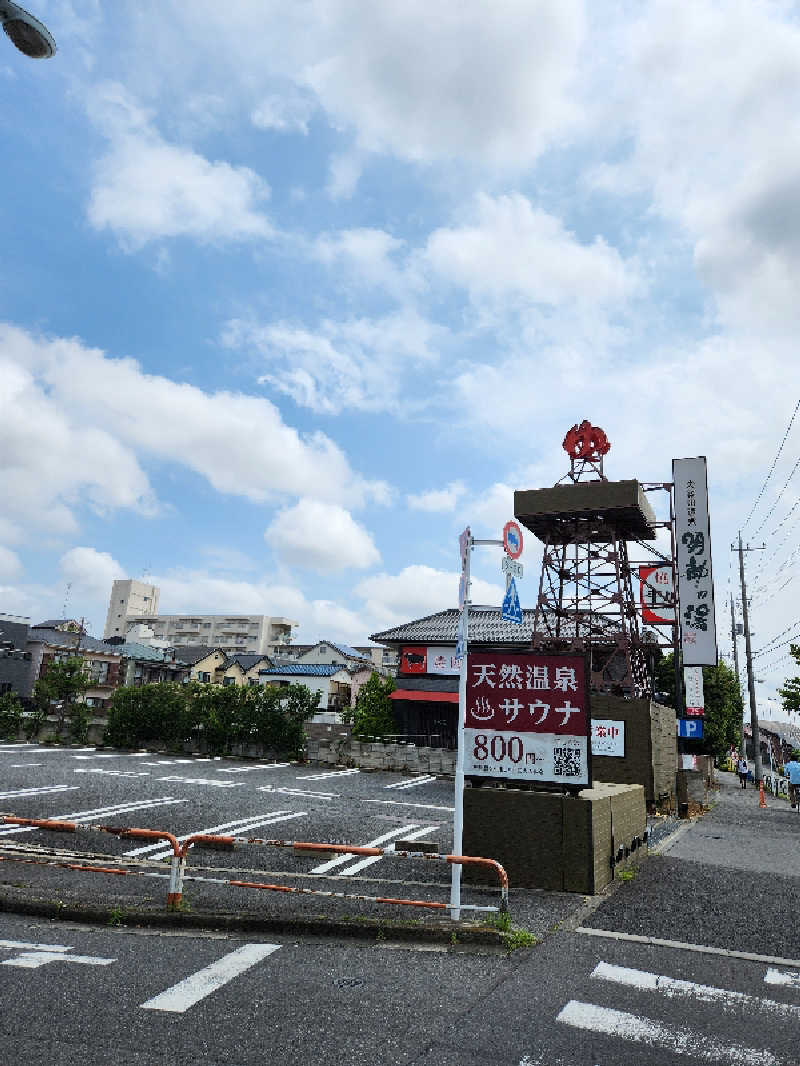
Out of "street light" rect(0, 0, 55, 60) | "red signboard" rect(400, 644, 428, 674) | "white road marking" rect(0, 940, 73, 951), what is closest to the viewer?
"street light" rect(0, 0, 55, 60)

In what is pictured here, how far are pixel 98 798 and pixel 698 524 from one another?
2191cm

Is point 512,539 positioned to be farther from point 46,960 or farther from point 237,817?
point 237,817

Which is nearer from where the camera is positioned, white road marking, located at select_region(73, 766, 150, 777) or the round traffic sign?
the round traffic sign

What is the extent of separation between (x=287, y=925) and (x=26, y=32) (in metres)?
9.22

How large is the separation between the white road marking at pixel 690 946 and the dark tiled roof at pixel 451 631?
107 ft

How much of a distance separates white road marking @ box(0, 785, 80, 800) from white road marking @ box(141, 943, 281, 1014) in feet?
44.4

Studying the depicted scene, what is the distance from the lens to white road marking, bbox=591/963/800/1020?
6223mm

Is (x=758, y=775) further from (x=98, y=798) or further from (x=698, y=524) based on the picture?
(x=98, y=798)

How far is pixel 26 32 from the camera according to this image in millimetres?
6230

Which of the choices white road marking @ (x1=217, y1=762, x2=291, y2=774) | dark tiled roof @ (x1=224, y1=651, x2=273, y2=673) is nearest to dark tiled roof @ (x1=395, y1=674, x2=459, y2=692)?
white road marking @ (x1=217, y1=762, x2=291, y2=774)

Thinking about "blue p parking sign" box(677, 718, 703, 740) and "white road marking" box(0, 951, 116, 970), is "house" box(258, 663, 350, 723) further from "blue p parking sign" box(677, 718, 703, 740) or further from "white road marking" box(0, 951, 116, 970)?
"white road marking" box(0, 951, 116, 970)

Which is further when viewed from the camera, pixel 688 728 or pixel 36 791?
pixel 688 728

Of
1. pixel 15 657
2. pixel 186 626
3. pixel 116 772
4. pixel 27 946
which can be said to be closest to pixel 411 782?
pixel 116 772

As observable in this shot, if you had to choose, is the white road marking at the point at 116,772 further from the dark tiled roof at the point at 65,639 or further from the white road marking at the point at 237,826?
the dark tiled roof at the point at 65,639
